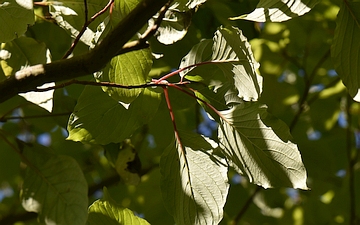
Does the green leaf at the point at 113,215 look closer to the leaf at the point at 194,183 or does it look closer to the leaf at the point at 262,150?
the leaf at the point at 194,183

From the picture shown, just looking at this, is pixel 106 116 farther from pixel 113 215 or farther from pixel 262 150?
pixel 262 150

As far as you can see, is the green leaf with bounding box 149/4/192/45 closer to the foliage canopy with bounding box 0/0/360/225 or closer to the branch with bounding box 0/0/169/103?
the foliage canopy with bounding box 0/0/360/225

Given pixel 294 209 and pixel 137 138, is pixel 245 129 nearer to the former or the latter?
pixel 137 138

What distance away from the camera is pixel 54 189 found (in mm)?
1174

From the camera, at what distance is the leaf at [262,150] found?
3.02 feet

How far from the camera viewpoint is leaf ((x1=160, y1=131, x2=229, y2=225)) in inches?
36.0

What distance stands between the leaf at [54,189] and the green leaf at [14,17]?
36cm

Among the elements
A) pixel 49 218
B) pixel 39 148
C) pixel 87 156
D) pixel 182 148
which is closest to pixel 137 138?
pixel 87 156

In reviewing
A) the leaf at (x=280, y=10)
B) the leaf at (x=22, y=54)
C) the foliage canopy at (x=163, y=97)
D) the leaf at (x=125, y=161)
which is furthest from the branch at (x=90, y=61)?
the leaf at (x=125, y=161)

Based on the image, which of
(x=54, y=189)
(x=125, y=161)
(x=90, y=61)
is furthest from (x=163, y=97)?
(x=90, y=61)

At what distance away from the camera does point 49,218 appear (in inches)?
44.6

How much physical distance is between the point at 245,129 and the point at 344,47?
0.22m

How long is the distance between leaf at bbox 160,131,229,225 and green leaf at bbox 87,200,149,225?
8 centimetres

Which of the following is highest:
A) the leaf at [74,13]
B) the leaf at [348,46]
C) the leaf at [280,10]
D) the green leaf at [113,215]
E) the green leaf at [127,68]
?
the leaf at [280,10]
